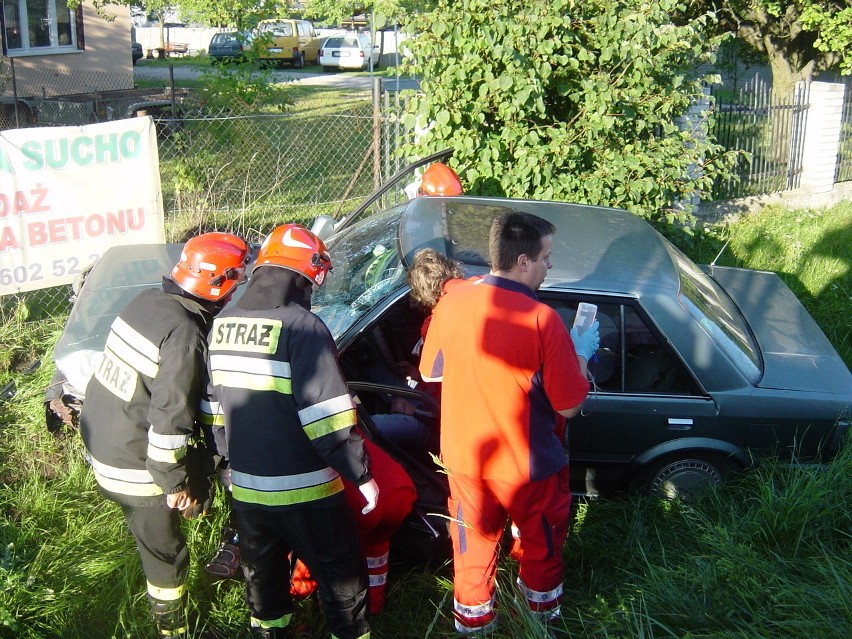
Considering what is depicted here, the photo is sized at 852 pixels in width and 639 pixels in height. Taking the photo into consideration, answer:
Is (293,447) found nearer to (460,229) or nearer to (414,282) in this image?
(414,282)

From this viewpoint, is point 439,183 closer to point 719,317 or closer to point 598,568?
point 719,317

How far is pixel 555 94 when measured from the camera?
260 inches

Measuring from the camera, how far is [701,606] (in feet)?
10.4

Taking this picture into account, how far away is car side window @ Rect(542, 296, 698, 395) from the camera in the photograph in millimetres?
4047

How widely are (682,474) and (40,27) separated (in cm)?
1955

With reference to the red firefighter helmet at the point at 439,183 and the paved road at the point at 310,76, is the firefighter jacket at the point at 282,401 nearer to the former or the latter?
the red firefighter helmet at the point at 439,183

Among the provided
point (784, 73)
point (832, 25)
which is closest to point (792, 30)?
point (784, 73)

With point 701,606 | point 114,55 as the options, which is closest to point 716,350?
point 701,606

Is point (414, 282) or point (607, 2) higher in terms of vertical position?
point (607, 2)

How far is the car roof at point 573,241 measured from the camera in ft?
13.3

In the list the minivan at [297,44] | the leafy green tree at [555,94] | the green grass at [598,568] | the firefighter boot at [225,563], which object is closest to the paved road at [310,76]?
the minivan at [297,44]

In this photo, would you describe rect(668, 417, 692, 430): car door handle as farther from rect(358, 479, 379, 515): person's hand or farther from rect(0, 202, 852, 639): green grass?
rect(358, 479, 379, 515): person's hand

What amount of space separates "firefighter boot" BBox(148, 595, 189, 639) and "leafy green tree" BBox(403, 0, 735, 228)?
381 centimetres

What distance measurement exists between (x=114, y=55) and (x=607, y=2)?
17.6 meters
